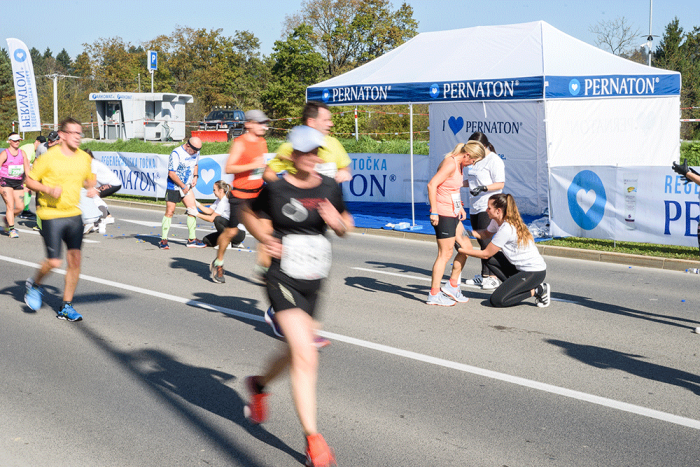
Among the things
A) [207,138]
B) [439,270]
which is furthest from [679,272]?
[207,138]

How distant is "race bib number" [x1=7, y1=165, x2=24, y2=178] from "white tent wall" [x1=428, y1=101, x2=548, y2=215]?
1028 cm

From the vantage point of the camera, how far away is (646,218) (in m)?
12.2

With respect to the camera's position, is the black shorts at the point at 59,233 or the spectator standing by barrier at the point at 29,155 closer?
the black shorts at the point at 59,233

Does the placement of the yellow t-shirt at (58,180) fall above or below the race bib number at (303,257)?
above

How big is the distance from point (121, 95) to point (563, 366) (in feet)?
142

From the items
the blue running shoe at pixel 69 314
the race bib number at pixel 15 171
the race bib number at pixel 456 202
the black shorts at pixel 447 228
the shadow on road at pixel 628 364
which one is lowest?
the shadow on road at pixel 628 364

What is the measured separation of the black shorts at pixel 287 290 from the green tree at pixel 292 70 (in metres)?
43.8

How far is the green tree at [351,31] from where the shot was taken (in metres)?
51.9

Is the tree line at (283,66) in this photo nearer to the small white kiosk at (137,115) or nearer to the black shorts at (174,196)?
the small white kiosk at (137,115)

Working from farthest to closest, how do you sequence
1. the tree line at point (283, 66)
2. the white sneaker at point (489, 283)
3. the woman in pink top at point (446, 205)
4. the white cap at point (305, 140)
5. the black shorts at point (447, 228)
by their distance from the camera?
the tree line at point (283, 66) → the white sneaker at point (489, 283) → the black shorts at point (447, 228) → the woman in pink top at point (446, 205) → the white cap at point (305, 140)

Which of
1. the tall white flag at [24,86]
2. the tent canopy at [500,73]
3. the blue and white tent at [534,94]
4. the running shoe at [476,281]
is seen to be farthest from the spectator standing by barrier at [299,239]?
the tall white flag at [24,86]

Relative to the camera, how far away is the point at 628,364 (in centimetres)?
611

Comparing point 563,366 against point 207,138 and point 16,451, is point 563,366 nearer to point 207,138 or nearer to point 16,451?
point 16,451

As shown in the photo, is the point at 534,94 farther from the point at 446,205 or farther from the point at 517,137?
the point at 446,205
